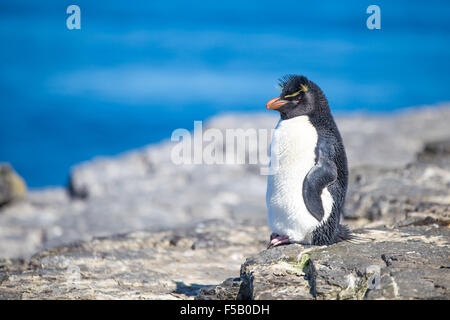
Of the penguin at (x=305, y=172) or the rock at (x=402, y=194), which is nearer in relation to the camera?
the penguin at (x=305, y=172)

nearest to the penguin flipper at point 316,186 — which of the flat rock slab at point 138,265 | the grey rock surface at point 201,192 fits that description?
the flat rock slab at point 138,265

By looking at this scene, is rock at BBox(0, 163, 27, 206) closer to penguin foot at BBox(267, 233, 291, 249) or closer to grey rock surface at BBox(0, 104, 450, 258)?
grey rock surface at BBox(0, 104, 450, 258)

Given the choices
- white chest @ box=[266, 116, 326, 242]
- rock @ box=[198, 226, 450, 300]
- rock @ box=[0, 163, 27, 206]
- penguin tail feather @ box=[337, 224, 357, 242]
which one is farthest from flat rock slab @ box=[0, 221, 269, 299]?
rock @ box=[0, 163, 27, 206]

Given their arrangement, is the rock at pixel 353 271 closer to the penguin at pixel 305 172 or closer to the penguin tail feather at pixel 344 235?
the penguin tail feather at pixel 344 235

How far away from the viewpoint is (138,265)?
4.66 m

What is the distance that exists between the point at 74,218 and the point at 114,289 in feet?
13.0

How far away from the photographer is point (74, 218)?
780cm

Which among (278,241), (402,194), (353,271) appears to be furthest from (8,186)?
(353,271)

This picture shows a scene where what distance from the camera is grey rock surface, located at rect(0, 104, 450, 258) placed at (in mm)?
5766

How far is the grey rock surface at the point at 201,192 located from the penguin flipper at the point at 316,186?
1.66 meters

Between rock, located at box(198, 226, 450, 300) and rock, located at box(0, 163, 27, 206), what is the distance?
19.5 feet

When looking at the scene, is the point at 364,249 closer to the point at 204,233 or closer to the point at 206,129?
the point at 204,233

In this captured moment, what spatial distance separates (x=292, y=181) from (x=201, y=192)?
14.9 ft

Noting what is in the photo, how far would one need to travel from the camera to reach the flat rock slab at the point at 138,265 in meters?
3.95
